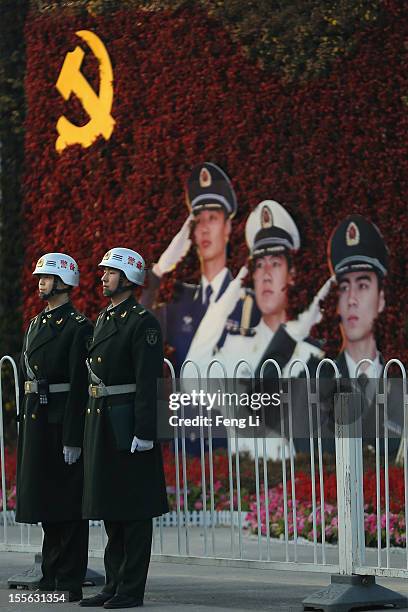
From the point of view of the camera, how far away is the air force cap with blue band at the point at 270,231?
46.9 ft

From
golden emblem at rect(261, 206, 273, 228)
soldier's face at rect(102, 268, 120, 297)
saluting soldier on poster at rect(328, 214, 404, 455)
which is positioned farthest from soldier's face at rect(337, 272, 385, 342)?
soldier's face at rect(102, 268, 120, 297)

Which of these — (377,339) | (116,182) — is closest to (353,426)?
(377,339)

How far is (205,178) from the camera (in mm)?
14812

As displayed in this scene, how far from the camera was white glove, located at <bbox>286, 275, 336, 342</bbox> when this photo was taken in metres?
14.1

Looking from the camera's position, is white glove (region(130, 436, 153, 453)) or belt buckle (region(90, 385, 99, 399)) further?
belt buckle (region(90, 385, 99, 399))

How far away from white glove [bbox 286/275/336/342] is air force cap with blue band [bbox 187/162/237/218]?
1.21 m

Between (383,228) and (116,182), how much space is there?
2.96m

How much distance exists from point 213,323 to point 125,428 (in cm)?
653

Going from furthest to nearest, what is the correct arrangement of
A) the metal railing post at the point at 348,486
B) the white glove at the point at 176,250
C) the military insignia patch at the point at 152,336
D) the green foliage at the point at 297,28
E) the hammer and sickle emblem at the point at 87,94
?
1. the hammer and sickle emblem at the point at 87,94
2. the white glove at the point at 176,250
3. the green foliage at the point at 297,28
4. the military insignia patch at the point at 152,336
5. the metal railing post at the point at 348,486

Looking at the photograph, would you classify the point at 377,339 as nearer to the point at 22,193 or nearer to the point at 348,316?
the point at 348,316

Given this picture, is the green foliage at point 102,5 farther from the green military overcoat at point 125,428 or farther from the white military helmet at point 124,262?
the green military overcoat at point 125,428

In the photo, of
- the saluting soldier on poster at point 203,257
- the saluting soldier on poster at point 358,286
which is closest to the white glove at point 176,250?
the saluting soldier on poster at point 203,257

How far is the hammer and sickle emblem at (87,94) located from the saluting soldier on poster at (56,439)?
686 cm

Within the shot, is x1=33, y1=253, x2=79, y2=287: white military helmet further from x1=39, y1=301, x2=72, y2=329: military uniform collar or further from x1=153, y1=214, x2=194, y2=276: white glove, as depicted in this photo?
x1=153, y1=214, x2=194, y2=276: white glove
